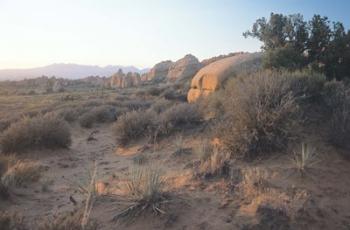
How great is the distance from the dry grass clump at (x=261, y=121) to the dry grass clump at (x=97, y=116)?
1059 cm

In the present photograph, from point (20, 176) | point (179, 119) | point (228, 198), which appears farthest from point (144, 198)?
point (179, 119)

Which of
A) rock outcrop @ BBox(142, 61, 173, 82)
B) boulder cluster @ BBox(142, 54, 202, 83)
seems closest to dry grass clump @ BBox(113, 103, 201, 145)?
boulder cluster @ BBox(142, 54, 202, 83)

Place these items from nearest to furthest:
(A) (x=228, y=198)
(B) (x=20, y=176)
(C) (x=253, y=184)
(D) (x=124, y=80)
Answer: (A) (x=228, y=198), (C) (x=253, y=184), (B) (x=20, y=176), (D) (x=124, y=80)

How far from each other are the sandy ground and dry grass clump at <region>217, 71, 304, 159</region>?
0.41m

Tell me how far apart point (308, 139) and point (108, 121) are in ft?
40.7

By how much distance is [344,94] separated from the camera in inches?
314

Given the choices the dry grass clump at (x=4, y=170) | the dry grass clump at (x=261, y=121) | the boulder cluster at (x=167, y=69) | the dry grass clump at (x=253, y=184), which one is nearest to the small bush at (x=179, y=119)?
the dry grass clump at (x=261, y=121)

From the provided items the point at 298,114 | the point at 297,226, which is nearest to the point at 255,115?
the point at 298,114

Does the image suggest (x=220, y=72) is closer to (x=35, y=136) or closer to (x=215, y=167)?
(x=35, y=136)

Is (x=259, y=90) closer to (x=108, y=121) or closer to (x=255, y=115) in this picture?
(x=255, y=115)

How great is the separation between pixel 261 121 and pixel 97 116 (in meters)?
12.3

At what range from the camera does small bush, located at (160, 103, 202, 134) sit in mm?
10453

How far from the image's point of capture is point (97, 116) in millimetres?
17719

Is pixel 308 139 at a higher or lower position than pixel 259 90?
lower
